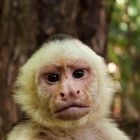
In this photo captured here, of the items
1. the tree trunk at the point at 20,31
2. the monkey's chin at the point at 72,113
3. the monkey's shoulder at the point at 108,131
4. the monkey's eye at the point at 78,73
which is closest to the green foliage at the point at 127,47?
the tree trunk at the point at 20,31

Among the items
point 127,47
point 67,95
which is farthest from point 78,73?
point 127,47

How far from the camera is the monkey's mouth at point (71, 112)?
2980mm

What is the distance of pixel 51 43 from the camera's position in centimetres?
322

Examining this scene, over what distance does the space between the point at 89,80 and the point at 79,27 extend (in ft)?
5.22

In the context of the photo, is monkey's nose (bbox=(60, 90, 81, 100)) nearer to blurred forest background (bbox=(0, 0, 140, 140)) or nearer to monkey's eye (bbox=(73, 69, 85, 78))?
monkey's eye (bbox=(73, 69, 85, 78))

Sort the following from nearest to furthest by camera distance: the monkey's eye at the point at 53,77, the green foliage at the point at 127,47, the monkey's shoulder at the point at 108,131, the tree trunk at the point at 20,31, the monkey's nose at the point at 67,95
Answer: the monkey's nose at the point at 67,95 → the monkey's eye at the point at 53,77 → the monkey's shoulder at the point at 108,131 → the tree trunk at the point at 20,31 → the green foliage at the point at 127,47

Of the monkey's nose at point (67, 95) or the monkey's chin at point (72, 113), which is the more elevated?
the monkey's nose at point (67, 95)

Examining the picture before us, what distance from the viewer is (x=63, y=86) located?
2990mm

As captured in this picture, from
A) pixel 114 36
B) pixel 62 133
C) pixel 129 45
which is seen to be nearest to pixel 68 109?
pixel 62 133

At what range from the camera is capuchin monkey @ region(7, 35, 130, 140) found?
9.90ft

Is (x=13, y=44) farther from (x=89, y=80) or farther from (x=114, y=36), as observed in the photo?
(x=114, y=36)

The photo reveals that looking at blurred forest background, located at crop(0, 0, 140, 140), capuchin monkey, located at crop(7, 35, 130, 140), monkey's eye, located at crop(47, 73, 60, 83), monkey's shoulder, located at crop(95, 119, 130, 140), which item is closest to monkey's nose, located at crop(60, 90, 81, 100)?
capuchin monkey, located at crop(7, 35, 130, 140)

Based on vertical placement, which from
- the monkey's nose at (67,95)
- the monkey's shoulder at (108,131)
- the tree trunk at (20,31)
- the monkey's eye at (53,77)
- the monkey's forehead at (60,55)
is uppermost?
the tree trunk at (20,31)

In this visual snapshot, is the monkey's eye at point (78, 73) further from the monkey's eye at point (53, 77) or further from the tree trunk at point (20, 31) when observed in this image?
the tree trunk at point (20, 31)
